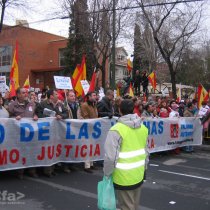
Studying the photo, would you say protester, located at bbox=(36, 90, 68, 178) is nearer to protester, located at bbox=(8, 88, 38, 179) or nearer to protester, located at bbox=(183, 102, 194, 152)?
protester, located at bbox=(8, 88, 38, 179)

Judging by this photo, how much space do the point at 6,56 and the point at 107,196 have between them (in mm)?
49008

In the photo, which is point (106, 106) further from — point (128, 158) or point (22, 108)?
point (128, 158)

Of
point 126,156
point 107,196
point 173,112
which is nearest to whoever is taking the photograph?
point 107,196

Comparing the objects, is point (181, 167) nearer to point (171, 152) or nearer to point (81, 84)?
point (171, 152)

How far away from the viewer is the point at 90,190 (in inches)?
264

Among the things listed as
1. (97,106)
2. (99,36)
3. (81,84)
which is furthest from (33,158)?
(99,36)

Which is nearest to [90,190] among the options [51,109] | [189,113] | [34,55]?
[51,109]

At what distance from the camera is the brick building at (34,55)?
49.3 meters

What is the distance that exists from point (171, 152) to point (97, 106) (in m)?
3.03

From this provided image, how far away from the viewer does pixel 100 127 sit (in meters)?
8.68

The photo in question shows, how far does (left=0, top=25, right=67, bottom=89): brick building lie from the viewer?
162 feet

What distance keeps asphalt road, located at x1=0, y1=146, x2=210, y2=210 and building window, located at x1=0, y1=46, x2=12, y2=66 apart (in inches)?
1711

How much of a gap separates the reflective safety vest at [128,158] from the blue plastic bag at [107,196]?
13 centimetres

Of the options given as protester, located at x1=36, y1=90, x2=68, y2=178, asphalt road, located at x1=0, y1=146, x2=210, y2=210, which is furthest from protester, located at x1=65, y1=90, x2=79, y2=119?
asphalt road, located at x1=0, y1=146, x2=210, y2=210
